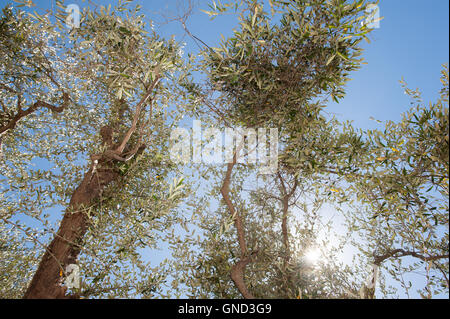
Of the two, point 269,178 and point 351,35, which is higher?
point 351,35

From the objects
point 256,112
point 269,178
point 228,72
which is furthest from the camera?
point 269,178

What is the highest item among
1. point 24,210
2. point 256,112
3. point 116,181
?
point 256,112

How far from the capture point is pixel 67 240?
3.84 meters

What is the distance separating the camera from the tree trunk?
4.12 m

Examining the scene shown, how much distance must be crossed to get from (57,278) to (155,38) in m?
4.78

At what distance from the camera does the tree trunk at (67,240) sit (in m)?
4.12

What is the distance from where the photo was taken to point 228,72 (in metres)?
4.69

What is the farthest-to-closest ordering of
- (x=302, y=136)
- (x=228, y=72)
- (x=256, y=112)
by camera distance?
(x=256, y=112)
(x=302, y=136)
(x=228, y=72)

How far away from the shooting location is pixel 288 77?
4867 millimetres
